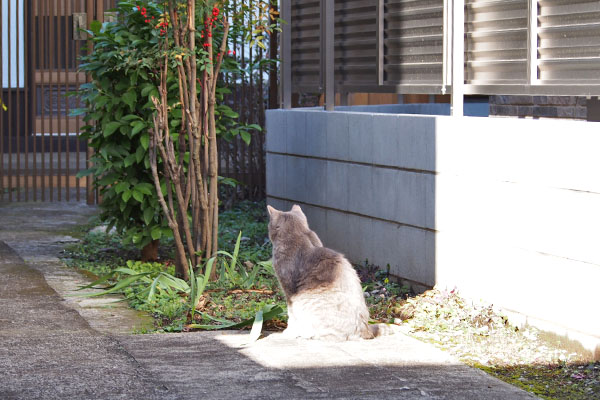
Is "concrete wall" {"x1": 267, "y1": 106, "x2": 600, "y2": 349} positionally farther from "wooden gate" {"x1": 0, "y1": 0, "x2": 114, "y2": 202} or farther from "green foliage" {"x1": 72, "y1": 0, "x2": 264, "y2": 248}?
"wooden gate" {"x1": 0, "y1": 0, "x2": 114, "y2": 202}

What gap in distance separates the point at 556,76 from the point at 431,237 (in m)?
1.53

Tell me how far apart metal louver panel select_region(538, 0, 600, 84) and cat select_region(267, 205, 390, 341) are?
2023 mm

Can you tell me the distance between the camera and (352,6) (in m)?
8.39

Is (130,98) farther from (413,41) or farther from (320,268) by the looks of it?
(320,268)

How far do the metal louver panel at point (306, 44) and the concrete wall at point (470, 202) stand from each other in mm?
796

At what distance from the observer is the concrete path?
182 inches

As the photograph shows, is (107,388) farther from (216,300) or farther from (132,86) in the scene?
(132,86)

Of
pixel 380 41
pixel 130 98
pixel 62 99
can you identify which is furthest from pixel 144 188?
pixel 62 99

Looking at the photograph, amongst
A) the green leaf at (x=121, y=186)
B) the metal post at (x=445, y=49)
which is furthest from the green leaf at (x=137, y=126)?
the metal post at (x=445, y=49)

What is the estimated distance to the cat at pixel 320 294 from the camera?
5.57 metres

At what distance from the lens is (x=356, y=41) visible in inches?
330

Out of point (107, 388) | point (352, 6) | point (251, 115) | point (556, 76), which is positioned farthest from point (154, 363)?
point (251, 115)

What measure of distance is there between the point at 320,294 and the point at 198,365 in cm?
93

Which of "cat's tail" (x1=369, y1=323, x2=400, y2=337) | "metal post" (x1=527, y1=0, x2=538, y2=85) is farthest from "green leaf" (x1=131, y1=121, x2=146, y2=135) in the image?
"metal post" (x1=527, y1=0, x2=538, y2=85)
